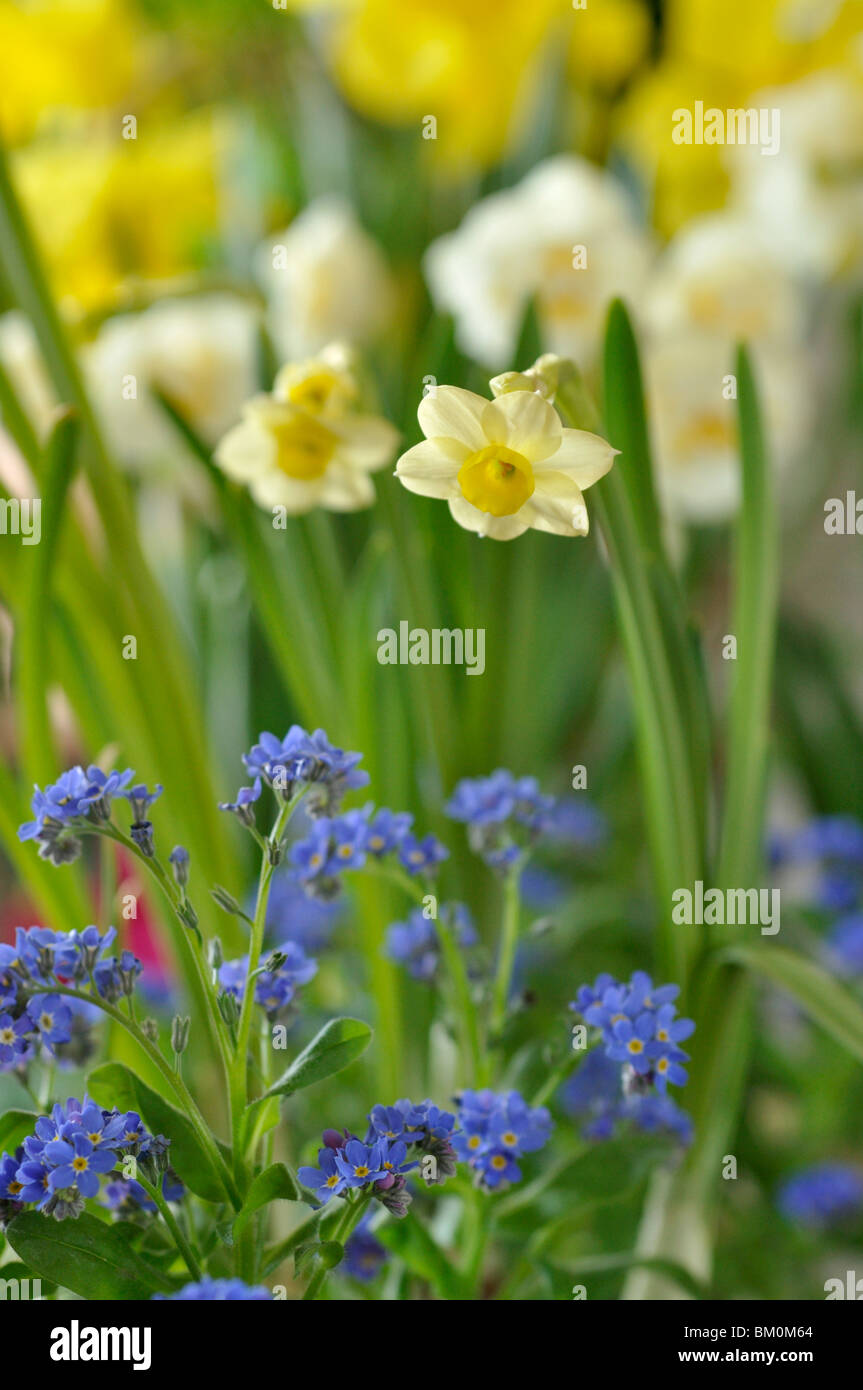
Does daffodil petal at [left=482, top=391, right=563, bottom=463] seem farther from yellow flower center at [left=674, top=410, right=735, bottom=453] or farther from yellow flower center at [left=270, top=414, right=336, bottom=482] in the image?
yellow flower center at [left=674, top=410, right=735, bottom=453]

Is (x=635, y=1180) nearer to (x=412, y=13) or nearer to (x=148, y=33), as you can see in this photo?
(x=412, y=13)

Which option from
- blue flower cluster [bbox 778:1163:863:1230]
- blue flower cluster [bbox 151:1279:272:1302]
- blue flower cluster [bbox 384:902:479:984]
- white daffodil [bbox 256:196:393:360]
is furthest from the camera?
white daffodil [bbox 256:196:393:360]

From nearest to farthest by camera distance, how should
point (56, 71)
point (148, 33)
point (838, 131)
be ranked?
1. point (838, 131)
2. point (56, 71)
3. point (148, 33)

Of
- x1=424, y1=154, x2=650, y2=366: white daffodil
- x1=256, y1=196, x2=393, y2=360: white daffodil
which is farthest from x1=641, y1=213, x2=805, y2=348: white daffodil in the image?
x1=256, y1=196, x2=393, y2=360: white daffodil

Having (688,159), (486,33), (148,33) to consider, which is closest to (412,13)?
(486,33)

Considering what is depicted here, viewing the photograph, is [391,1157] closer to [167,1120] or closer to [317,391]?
[167,1120]

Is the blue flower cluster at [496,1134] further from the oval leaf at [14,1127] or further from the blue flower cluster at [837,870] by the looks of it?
the blue flower cluster at [837,870]

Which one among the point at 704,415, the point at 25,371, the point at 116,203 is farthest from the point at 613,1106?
the point at 116,203
